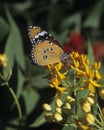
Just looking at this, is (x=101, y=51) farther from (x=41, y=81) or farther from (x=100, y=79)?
(x=100, y=79)

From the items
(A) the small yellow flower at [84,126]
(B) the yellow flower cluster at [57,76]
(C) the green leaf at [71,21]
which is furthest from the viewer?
(C) the green leaf at [71,21]

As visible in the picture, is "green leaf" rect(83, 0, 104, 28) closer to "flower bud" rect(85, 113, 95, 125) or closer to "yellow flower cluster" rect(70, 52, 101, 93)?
"yellow flower cluster" rect(70, 52, 101, 93)

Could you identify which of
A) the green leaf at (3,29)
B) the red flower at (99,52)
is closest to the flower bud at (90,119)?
the green leaf at (3,29)

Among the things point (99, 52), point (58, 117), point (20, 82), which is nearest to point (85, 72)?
point (58, 117)

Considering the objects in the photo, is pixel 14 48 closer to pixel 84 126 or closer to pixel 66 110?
pixel 66 110

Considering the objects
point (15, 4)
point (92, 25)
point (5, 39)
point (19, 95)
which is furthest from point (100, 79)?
point (15, 4)

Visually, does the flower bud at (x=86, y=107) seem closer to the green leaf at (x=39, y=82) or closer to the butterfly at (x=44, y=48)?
the butterfly at (x=44, y=48)

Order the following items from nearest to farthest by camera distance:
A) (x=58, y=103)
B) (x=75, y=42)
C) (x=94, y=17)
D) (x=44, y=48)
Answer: (x=58, y=103)
(x=44, y=48)
(x=75, y=42)
(x=94, y=17)
